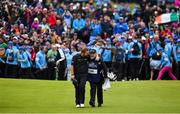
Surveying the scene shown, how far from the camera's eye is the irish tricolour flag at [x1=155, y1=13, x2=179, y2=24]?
41.3 meters

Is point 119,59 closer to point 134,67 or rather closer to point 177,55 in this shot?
point 134,67

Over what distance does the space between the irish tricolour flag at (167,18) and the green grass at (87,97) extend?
9.75 meters

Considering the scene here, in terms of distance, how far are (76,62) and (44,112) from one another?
227 cm

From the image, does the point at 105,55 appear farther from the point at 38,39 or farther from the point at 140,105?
the point at 140,105

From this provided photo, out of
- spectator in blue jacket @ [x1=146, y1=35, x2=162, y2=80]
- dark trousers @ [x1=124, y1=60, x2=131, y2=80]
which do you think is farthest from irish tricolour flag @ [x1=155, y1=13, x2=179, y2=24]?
dark trousers @ [x1=124, y1=60, x2=131, y2=80]

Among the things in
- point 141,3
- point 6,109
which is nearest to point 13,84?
point 6,109

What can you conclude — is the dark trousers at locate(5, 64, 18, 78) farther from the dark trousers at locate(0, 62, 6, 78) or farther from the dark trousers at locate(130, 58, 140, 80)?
the dark trousers at locate(130, 58, 140, 80)

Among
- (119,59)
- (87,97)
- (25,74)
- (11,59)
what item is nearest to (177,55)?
(119,59)

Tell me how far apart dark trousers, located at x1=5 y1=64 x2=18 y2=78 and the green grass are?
7.55ft

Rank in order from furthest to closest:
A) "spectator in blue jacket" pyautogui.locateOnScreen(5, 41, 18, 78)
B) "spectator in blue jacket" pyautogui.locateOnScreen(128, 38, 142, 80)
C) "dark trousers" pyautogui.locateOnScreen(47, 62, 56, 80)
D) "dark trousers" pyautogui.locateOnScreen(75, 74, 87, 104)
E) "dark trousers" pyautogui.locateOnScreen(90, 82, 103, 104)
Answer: "spectator in blue jacket" pyautogui.locateOnScreen(128, 38, 142, 80) < "dark trousers" pyautogui.locateOnScreen(47, 62, 56, 80) < "spectator in blue jacket" pyautogui.locateOnScreen(5, 41, 18, 78) < "dark trousers" pyautogui.locateOnScreen(90, 82, 103, 104) < "dark trousers" pyautogui.locateOnScreen(75, 74, 87, 104)

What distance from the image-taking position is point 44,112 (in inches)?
875

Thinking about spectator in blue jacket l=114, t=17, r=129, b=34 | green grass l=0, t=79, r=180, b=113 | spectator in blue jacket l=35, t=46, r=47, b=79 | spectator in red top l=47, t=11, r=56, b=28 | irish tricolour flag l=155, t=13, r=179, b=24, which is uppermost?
irish tricolour flag l=155, t=13, r=179, b=24

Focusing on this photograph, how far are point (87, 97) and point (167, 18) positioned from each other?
15.9m

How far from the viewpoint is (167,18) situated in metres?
41.5
